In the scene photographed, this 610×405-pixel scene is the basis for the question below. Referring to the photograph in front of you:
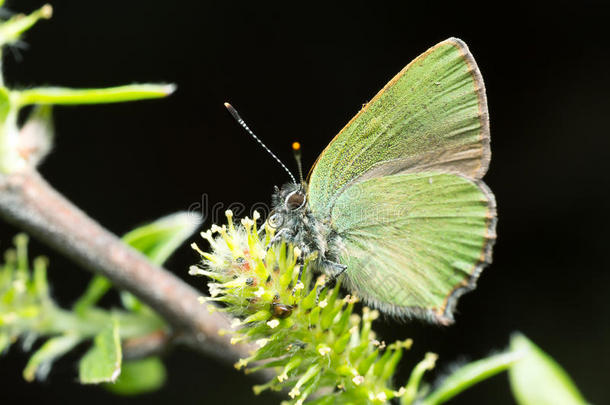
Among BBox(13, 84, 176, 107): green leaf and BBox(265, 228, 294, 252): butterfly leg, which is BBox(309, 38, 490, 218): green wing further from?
BBox(13, 84, 176, 107): green leaf

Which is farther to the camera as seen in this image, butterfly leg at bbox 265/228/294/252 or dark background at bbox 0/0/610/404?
dark background at bbox 0/0/610/404

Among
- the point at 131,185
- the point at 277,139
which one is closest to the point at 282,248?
the point at 277,139

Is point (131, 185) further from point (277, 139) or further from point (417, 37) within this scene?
point (417, 37)

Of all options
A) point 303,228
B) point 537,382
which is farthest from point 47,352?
point 537,382

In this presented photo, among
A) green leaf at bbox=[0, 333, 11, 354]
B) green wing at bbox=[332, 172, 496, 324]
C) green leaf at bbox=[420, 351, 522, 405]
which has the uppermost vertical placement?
green leaf at bbox=[0, 333, 11, 354]

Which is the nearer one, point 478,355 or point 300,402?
point 300,402

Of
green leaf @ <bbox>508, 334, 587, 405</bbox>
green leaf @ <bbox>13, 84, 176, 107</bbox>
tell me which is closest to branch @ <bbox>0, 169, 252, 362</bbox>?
green leaf @ <bbox>13, 84, 176, 107</bbox>
